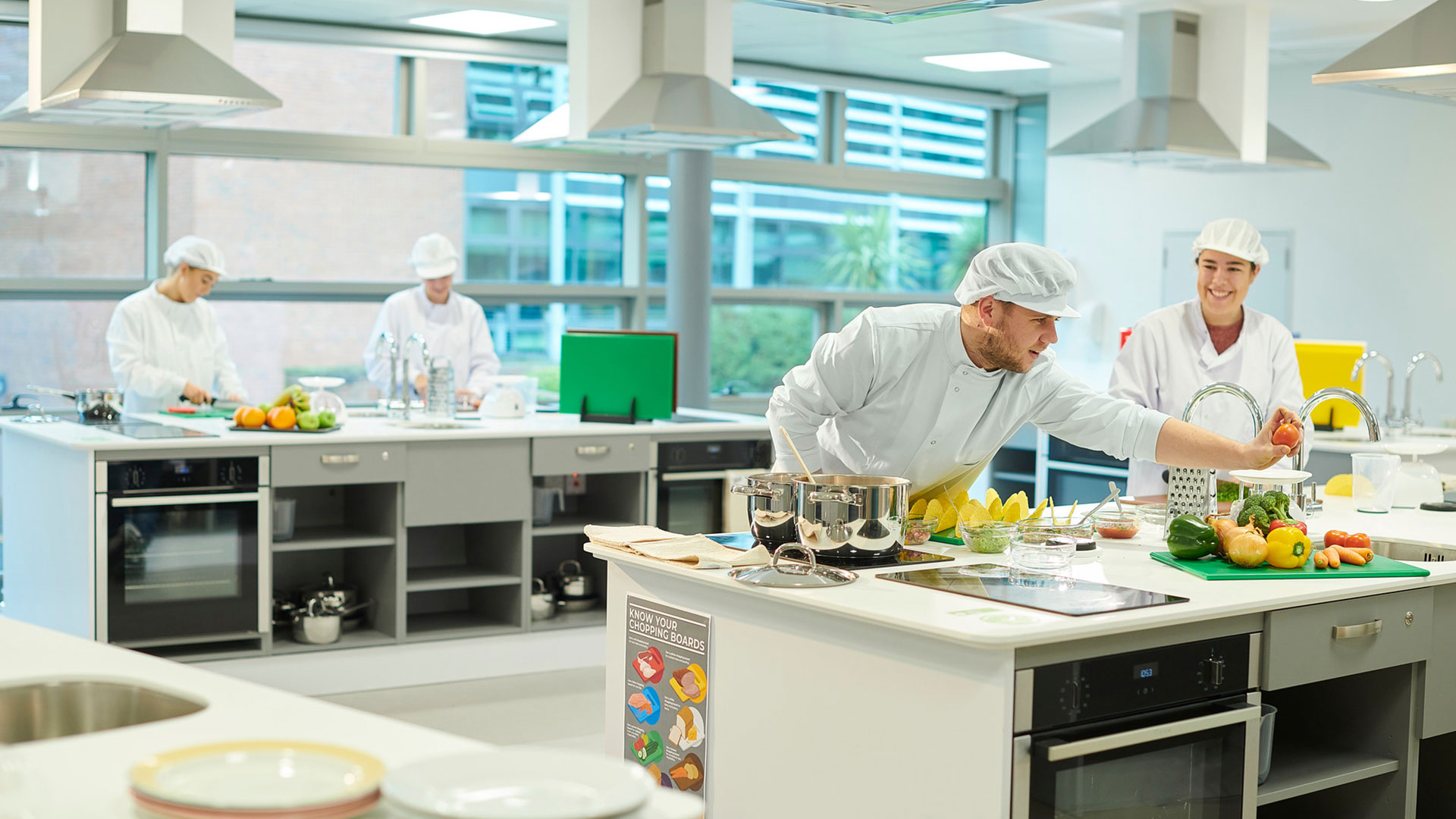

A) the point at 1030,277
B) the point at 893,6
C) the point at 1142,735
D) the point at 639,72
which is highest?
the point at 639,72

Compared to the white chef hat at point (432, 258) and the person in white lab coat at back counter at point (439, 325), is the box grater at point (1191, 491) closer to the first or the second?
the person in white lab coat at back counter at point (439, 325)

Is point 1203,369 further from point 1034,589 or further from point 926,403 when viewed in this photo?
point 1034,589

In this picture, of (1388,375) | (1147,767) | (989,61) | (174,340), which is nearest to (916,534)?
(1147,767)

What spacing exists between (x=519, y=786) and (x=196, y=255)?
5.14m

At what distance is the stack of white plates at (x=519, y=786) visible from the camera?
1271 mm

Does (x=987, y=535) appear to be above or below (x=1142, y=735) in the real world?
above

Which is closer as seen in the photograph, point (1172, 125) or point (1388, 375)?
point (1388, 375)

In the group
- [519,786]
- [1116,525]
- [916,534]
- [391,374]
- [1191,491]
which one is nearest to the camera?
[519,786]

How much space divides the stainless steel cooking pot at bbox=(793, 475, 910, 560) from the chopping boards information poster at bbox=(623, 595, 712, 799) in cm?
29

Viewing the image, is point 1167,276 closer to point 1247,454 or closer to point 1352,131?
point 1352,131

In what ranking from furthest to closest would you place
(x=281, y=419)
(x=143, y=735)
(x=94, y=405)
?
1. (x=94, y=405)
2. (x=281, y=419)
3. (x=143, y=735)

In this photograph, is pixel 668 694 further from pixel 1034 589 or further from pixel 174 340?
pixel 174 340

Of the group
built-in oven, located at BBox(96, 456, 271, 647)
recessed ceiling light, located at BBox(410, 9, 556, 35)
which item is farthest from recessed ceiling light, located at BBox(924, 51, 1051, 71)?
built-in oven, located at BBox(96, 456, 271, 647)

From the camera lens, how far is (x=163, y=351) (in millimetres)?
6113
